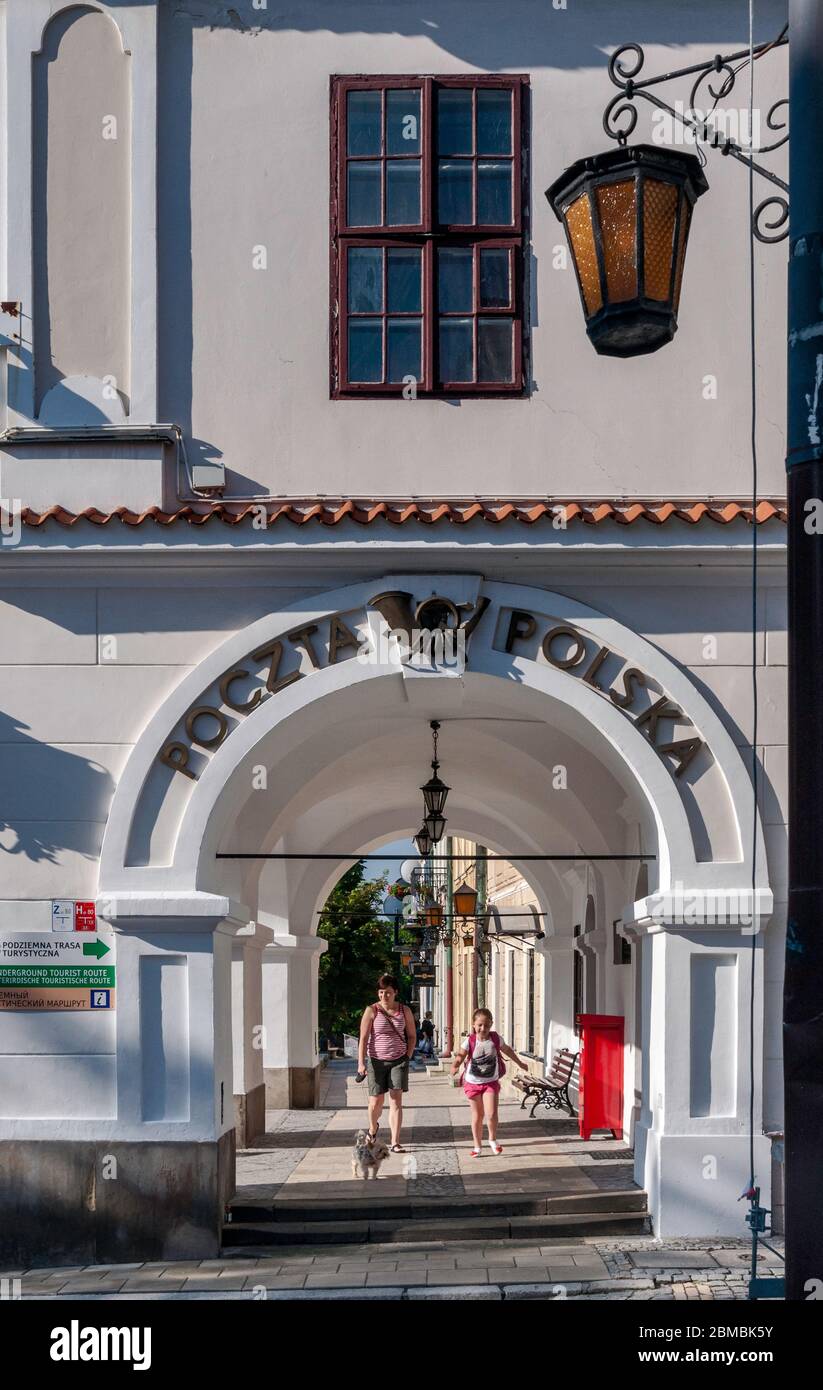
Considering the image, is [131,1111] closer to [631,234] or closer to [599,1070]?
[599,1070]

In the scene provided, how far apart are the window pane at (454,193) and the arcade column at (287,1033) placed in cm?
1102

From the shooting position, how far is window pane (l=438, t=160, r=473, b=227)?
12.0m

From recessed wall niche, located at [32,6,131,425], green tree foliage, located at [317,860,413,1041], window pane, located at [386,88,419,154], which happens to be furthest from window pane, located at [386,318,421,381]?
green tree foliage, located at [317,860,413,1041]

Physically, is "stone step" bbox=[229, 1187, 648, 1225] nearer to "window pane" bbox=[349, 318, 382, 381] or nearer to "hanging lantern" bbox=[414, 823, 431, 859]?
"window pane" bbox=[349, 318, 382, 381]

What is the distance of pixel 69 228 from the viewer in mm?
11945

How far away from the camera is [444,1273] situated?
10062 mm

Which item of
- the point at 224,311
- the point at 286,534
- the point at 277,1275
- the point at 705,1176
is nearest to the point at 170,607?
the point at 286,534

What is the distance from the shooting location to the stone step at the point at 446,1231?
441 inches

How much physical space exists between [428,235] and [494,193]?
1.74 feet

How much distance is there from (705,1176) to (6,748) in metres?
5.14

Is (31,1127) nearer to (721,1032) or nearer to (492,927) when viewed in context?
(721,1032)

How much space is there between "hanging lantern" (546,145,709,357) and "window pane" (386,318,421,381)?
17.0 feet

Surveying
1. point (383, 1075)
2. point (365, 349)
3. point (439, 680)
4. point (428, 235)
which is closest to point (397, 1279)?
point (439, 680)

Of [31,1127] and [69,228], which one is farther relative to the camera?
[69,228]
